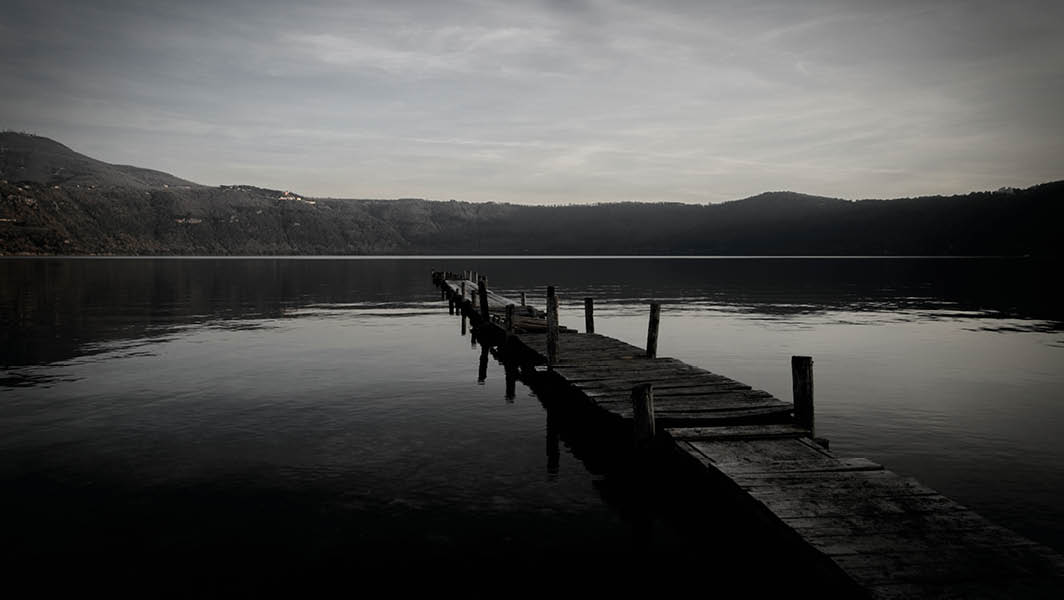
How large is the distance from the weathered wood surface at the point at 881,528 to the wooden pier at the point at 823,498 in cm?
1

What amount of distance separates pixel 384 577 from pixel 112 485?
6.49 meters

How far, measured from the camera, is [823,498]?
8648 mm

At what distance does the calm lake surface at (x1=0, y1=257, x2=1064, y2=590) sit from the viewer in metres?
9.82

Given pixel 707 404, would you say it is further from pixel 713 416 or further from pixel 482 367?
pixel 482 367

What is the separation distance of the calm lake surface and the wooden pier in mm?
1343

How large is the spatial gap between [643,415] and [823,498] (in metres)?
4.09

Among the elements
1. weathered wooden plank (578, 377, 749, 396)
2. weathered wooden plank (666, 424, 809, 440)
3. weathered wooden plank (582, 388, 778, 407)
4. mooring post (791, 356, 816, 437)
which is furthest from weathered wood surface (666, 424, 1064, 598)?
weathered wooden plank (578, 377, 749, 396)

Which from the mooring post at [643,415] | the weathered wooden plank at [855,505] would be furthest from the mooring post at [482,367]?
the weathered wooden plank at [855,505]

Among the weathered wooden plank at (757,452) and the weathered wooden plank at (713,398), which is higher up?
the weathered wooden plank at (713,398)

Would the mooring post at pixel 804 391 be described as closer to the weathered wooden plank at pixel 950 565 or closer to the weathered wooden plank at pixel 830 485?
the weathered wooden plank at pixel 830 485

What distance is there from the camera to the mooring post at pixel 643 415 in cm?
1218

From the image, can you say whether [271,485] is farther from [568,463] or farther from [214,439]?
[568,463]

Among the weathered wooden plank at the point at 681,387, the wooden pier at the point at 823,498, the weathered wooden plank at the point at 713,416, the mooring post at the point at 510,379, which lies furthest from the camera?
the mooring post at the point at 510,379

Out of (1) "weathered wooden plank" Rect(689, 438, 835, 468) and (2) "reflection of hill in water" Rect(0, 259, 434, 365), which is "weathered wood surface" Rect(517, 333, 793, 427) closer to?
(1) "weathered wooden plank" Rect(689, 438, 835, 468)
